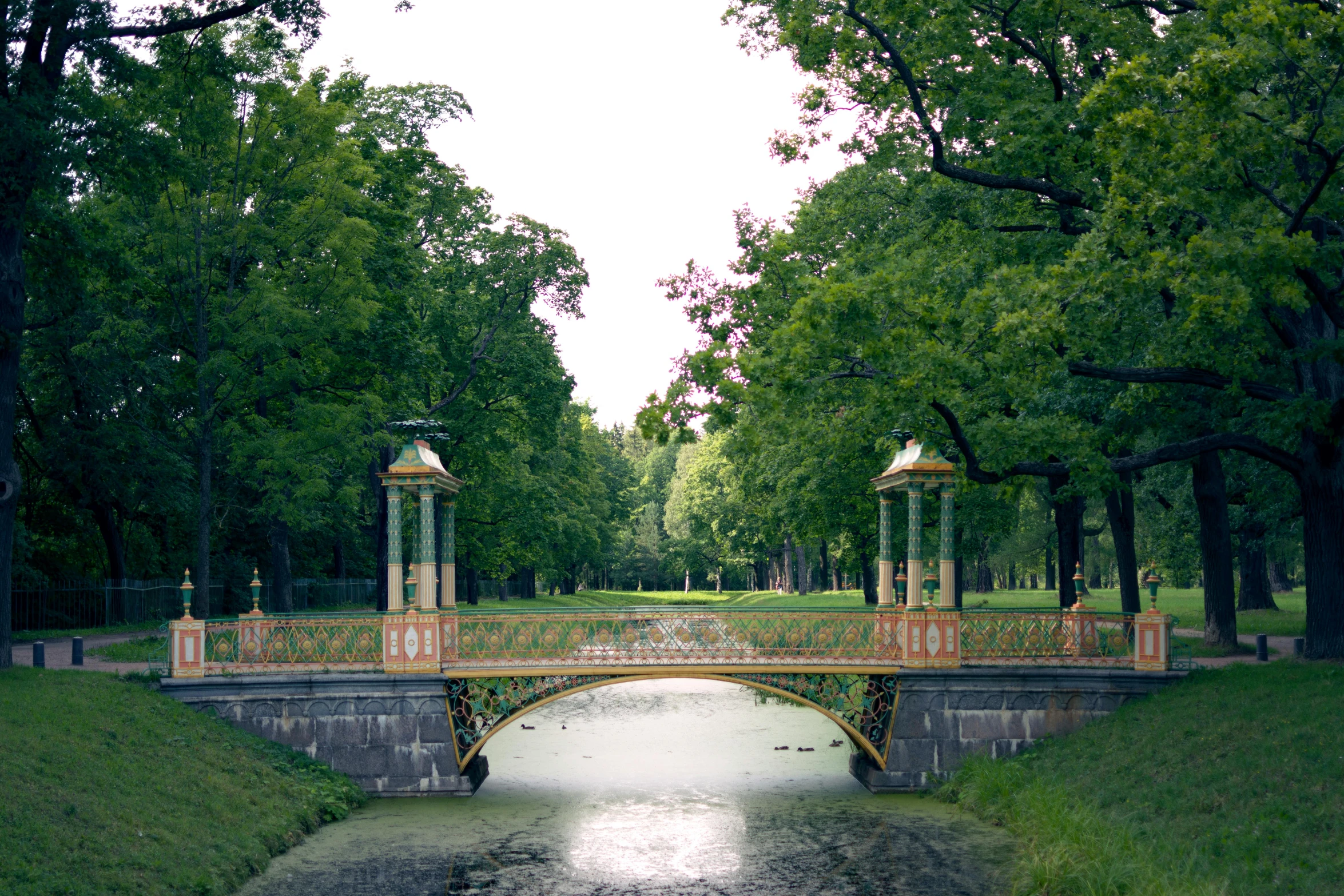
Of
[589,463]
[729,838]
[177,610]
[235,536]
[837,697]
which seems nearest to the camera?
[729,838]

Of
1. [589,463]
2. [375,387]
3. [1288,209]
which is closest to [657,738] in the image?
[375,387]

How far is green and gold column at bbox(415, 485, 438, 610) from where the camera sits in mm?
21062

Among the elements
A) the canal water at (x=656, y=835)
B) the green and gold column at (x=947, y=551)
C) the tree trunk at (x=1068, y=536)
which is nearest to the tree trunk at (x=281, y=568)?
the canal water at (x=656, y=835)

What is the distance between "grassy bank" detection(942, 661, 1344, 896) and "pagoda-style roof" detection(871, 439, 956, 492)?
4.98 meters

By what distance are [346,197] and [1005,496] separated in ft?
57.9

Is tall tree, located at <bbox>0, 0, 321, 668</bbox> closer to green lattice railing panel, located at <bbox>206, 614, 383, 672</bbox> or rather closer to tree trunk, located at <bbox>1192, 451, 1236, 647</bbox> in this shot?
green lattice railing panel, located at <bbox>206, 614, 383, 672</bbox>

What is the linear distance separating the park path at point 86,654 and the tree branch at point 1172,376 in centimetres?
1775

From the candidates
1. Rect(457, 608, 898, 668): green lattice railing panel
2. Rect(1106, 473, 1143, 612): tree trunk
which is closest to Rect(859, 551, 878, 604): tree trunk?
Rect(1106, 473, 1143, 612): tree trunk

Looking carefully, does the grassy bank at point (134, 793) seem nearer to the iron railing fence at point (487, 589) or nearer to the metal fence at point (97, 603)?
the metal fence at point (97, 603)

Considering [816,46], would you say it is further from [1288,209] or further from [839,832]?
[839,832]

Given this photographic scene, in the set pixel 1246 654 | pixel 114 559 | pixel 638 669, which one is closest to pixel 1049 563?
pixel 1246 654

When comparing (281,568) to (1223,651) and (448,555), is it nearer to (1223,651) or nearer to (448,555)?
(448,555)

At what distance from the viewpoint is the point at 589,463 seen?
209 feet

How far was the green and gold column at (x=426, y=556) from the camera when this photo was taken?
21.1m
